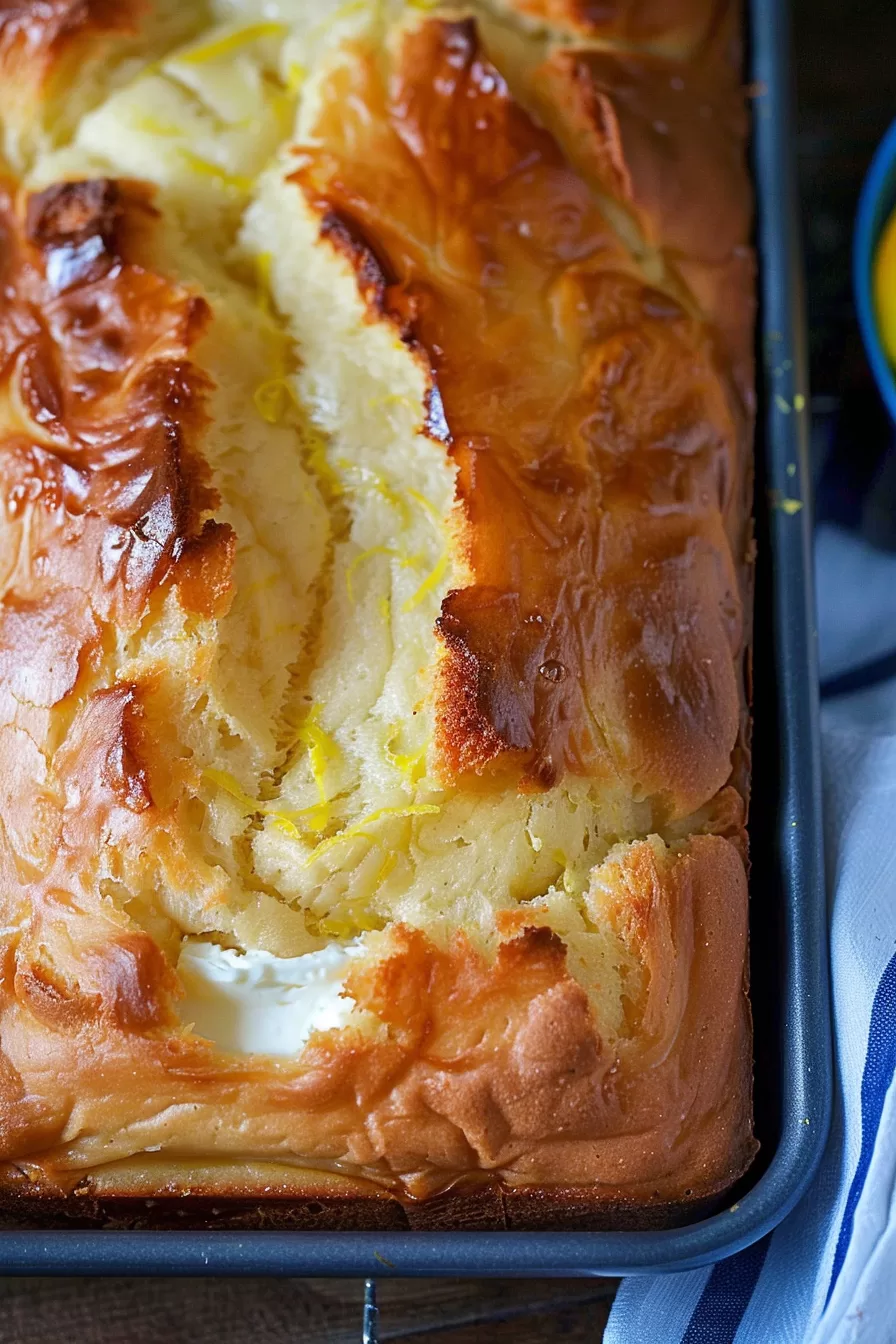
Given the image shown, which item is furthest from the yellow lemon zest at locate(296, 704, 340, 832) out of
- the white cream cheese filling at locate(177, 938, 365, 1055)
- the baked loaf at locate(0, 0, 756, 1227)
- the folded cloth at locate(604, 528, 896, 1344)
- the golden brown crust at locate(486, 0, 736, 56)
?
the golden brown crust at locate(486, 0, 736, 56)

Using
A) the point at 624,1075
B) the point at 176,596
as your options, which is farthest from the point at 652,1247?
the point at 176,596

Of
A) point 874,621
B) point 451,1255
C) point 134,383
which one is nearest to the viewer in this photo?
point 451,1255

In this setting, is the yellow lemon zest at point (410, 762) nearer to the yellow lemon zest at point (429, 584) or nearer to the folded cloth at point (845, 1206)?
the yellow lemon zest at point (429, 584)

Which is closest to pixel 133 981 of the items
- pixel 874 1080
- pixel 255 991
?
pixel 255 991

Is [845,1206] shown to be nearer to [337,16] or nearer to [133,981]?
[133,981]

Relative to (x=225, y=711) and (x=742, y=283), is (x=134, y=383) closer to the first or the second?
(x=225, y=711)

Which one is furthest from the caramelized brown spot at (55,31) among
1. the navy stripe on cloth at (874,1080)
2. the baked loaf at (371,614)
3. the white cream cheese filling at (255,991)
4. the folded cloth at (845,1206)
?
the navy stripe on cloth at (874,1080)
